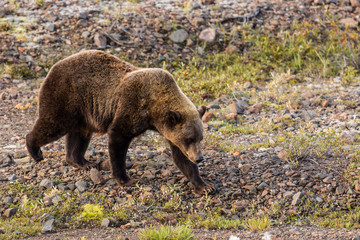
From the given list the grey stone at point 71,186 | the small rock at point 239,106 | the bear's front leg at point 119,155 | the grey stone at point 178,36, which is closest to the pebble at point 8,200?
the grey stone at point 71,186

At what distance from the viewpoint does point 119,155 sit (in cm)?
607

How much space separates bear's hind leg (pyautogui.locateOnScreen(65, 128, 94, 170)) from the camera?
Result: 261 inches

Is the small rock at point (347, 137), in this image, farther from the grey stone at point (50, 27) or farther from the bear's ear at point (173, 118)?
the grey stone at point (50, 27)

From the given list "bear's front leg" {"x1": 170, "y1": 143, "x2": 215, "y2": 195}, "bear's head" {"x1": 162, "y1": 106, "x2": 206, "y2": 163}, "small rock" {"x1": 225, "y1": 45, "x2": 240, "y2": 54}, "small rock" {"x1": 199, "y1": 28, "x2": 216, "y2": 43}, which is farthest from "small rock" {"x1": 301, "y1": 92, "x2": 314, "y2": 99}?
"bear's head" {"x1": 162, "y1": 106, "x2": 206, "y2": 163}

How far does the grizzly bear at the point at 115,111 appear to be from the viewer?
590 cm

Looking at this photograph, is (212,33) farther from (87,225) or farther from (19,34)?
(87,225)

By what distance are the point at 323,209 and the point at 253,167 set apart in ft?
4.02

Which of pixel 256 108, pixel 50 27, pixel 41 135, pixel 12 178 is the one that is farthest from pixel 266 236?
pixel 50 27

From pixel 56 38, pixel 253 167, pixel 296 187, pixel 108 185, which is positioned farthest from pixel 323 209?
pixel 56 38

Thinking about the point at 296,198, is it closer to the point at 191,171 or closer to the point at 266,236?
the point at 266,236

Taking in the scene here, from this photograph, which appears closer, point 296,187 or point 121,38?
point 296,187

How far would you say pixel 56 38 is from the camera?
36.0 feet

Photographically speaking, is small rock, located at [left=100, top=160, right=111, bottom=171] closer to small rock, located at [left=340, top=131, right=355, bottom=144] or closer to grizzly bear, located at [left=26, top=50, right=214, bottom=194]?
grizzly bear, located at [left=26, top=50, right=214, bottom=194]

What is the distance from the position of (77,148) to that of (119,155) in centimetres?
90
